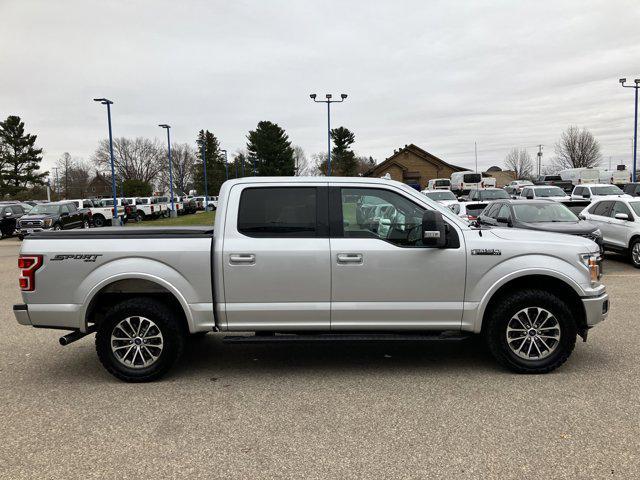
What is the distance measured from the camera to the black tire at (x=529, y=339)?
467 cm

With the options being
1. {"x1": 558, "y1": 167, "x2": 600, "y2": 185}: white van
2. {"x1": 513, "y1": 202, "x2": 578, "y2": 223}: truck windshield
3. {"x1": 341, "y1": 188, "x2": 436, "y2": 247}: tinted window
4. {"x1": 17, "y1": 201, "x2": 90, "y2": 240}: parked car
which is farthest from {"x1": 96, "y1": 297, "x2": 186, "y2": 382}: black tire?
{"x1": 558, "y1": 167, "x2": 600, "y2": 185}: white van

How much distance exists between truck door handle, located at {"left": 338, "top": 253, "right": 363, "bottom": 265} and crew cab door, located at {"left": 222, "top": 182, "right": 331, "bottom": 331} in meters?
0.14

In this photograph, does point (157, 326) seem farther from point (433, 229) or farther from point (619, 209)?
point (619, 209)

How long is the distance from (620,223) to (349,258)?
33.3 ft

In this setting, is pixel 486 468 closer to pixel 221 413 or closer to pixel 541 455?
pixel 541 455

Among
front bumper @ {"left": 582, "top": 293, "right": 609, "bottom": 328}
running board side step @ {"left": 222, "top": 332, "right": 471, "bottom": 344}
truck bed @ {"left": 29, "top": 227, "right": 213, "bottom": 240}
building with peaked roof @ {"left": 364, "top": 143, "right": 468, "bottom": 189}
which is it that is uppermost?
building with peaked roof @ {"left": 364, "top": 143, "right": 468, "bottom": 189}

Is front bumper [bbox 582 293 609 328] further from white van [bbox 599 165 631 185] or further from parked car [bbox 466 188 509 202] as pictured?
white van [bbox 599 165 631 185]

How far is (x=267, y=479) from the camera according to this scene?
3.07 metres

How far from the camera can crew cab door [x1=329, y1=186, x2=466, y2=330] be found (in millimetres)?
4613

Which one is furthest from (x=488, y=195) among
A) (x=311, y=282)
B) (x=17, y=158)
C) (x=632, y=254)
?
(x=17, y=158)

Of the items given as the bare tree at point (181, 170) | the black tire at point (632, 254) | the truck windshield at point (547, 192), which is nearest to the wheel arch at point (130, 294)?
the black tire at point (632, 254)

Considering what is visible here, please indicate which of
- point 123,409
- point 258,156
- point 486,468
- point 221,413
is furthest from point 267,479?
point 258,156

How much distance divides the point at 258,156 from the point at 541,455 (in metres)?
70.9

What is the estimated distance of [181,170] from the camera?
10131cm
